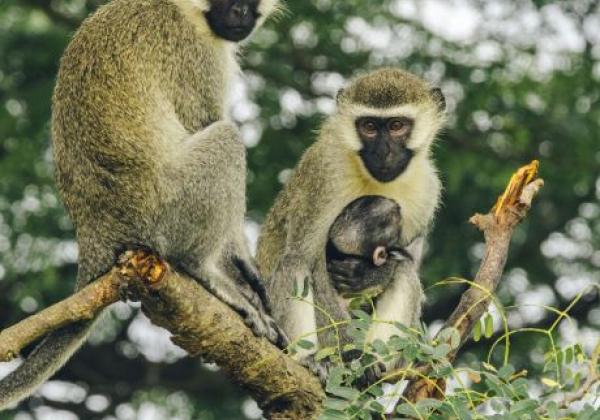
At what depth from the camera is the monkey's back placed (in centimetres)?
693

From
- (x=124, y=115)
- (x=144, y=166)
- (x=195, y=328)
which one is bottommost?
(x=195, y=328)

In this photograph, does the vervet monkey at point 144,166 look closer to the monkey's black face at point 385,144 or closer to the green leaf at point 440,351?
the monkey's black face at point 385,144

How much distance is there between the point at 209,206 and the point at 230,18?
4.23ft

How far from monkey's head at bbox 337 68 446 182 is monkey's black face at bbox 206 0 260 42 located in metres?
0.90

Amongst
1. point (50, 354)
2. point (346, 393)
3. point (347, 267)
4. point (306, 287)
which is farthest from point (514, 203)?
point (50, 354)

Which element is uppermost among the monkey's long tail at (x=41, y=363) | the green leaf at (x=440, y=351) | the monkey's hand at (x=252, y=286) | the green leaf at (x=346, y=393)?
the green leaf at (x=440, y=351)

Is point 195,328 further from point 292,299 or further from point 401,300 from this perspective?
point 401,300

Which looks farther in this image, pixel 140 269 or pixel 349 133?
pixel 349 133

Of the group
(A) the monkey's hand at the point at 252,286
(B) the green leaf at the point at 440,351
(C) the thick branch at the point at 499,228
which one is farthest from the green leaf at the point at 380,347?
(A) the monkey's hand at the point at 252,286

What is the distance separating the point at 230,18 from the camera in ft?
25.0

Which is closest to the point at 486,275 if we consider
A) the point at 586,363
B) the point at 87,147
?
the point at 586,363

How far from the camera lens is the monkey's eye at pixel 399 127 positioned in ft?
26.4

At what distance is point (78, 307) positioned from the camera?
5992mm

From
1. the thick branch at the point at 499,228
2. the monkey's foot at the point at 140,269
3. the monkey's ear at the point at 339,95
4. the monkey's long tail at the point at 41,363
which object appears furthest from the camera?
the monkey's ear at the point at 339,95
